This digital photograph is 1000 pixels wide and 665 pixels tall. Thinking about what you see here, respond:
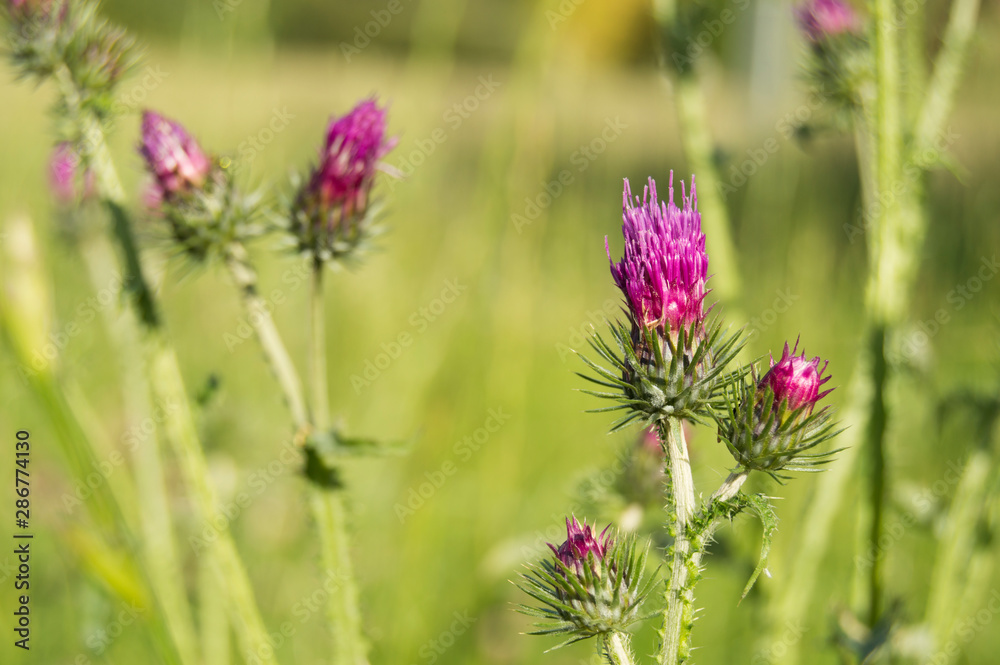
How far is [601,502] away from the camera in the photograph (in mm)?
1831

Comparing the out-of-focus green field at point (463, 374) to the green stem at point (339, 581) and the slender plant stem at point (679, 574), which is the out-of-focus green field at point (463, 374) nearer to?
the green stem at point (339, 581)

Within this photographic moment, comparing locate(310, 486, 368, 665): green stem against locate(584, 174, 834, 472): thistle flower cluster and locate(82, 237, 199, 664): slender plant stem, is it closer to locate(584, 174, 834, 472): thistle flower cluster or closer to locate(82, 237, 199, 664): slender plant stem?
locate(82, 237, 199, 664): slender plant stem

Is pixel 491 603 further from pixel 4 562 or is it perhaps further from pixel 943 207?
pixel 943 207

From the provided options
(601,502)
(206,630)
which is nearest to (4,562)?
(206,630)

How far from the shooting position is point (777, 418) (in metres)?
1.09

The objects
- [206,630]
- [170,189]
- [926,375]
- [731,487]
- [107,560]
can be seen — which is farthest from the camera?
[926,375]

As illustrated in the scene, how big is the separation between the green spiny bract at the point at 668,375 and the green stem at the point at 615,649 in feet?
0.94

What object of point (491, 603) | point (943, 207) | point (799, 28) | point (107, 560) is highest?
point (943, 207)

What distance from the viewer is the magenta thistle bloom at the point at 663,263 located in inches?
44.4

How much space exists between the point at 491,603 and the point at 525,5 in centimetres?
223

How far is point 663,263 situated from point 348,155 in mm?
809
